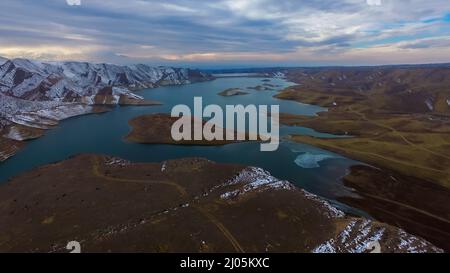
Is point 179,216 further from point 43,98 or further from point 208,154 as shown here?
point 43,98

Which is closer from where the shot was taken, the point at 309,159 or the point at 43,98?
the point at 309,159

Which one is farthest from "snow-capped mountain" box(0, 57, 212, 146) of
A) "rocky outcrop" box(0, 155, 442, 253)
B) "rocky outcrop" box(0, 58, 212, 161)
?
"rocky outcrop" box(0, 155, 442, 253)

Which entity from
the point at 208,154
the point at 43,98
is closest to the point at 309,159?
the point at 208,154

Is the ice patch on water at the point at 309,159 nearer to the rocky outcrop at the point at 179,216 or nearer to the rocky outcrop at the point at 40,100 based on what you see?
the rocky outcrop at the point at 179,216

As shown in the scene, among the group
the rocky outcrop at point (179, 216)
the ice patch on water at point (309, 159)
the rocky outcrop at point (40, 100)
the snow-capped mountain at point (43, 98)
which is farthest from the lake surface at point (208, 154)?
the snow-capped mountain at point (43, 98)

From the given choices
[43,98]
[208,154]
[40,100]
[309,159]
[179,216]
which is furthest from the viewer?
[43,98]

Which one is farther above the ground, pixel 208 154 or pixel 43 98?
pixel 43 98

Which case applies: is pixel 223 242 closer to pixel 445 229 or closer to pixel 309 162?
pixel 445 229

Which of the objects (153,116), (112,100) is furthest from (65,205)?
(112,100)

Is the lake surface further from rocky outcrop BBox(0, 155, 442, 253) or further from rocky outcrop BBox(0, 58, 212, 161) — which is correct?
rocky outcrop BBox(0, 58, 212, 161)
